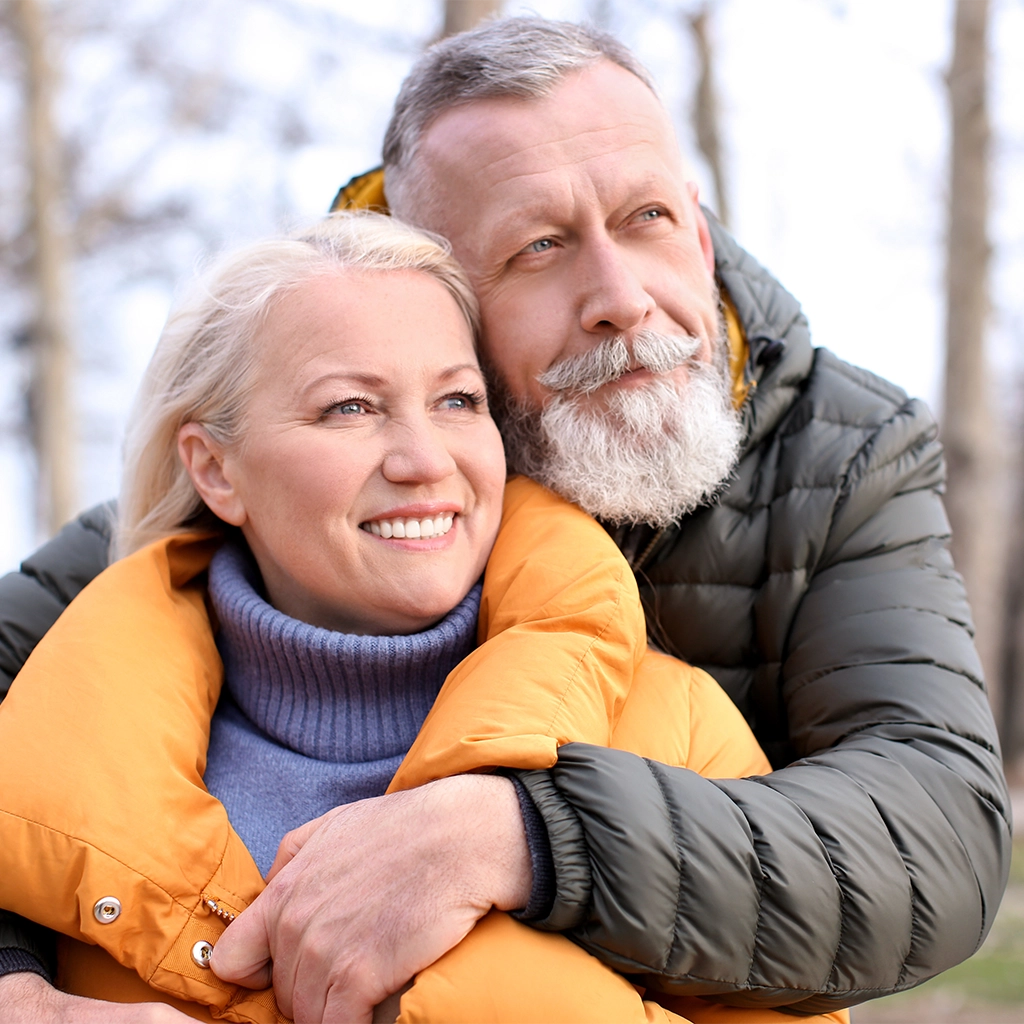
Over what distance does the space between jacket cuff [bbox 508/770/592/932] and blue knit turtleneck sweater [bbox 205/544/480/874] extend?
57 centimetres

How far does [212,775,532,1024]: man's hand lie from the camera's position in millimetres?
1642

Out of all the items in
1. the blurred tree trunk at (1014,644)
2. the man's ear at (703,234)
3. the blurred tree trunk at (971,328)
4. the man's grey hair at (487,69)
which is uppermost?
the man's grey hair at (487,69)

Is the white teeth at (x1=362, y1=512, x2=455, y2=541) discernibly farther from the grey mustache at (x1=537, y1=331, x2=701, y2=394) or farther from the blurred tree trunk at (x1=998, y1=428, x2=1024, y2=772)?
the blurred tree trunk at (x1=998, y1=428, x2=1024, y2=772)

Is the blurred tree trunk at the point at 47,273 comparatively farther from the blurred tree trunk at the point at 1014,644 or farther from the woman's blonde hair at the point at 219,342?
the blurred tree trunk at the point at 1014,644

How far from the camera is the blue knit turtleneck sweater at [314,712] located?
2.17 m

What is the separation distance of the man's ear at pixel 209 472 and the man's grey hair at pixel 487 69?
83 cm

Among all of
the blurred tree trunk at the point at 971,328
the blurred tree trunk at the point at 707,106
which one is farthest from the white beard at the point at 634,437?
the blurred tree trunk at the point at 707,106

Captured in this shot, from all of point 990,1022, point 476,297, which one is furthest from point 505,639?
point 990,1022

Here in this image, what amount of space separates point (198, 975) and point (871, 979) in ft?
3.86

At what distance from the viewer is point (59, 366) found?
10.3 metres

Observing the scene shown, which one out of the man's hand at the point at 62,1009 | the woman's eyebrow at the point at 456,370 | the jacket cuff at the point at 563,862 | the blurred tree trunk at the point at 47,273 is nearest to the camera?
the jacket cuff at the point at 563,862

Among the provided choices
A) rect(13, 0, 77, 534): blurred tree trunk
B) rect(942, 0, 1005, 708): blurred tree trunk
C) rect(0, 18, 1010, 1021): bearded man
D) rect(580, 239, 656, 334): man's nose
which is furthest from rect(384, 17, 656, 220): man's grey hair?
rect(13, 0, 77, 534): blurred tree trunk

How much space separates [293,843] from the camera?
6.17ft

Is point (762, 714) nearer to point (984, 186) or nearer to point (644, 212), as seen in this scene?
point (644, 212)
